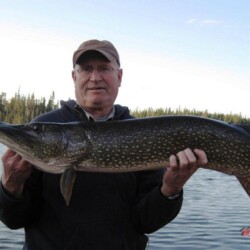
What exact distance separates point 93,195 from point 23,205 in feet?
1.58

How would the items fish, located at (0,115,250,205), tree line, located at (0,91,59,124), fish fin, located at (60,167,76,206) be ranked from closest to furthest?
fish fin, located at (60,167,76,206)
fish, located at (0,115,250,205)
tree line, located at (0,91,59,124)

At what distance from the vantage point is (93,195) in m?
A: 3.24

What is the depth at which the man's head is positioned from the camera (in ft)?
11.6

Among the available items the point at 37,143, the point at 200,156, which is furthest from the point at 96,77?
the point at 200,156

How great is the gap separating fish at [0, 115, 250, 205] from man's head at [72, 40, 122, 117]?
0.18 metres

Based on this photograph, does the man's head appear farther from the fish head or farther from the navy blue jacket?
the navy blue jacket

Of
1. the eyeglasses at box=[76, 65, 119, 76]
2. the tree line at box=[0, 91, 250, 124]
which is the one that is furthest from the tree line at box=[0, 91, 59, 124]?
the eyeglasses at box=[76, 65, 119, 76]

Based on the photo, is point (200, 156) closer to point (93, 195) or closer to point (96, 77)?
point (93, 195)

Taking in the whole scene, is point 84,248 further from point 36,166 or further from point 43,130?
point 43,130

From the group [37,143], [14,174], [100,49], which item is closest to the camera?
[14,174]

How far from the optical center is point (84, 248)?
3.14 meters

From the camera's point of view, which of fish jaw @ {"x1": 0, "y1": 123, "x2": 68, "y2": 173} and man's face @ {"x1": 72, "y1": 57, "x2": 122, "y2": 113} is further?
man's face @ {"x1": 72, "y1": 57, "x2": 122, "y2": 113}

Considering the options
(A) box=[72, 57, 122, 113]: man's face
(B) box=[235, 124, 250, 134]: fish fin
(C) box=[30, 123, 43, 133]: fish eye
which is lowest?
(C) box=[30, 123, 43, 133]: fish eye

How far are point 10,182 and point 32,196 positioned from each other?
24 cm
